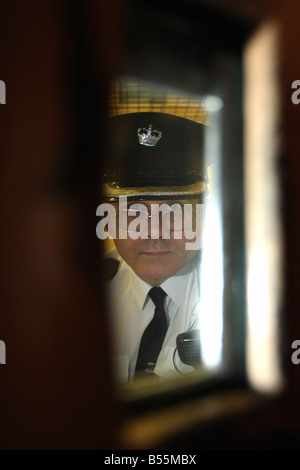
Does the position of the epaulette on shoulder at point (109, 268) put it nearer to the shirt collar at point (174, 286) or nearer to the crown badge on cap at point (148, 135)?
the shirt collar at point (174, 286)

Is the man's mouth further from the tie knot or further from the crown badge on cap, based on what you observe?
the crown badge on cap

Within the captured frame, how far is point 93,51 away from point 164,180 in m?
0.26

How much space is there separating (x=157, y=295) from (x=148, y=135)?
0.31 m

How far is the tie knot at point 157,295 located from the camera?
2.76 ft

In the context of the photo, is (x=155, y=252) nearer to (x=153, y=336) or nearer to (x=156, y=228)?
(x=156, y=228)

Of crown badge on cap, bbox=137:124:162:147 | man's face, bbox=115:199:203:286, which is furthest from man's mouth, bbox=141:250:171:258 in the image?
crown badge on cap, bbox=137:124:162:147

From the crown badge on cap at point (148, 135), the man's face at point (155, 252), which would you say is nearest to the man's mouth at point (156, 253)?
the man's face at point (155, 252)

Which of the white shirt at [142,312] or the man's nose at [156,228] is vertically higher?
the man's nose at [156,228]

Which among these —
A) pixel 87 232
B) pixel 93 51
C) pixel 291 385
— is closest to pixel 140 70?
pixel 93 51

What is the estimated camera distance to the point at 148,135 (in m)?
0.82

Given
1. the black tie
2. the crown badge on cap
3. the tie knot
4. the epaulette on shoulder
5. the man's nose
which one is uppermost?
the crown badge on cap

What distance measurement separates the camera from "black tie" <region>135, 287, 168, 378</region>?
0.82 meters

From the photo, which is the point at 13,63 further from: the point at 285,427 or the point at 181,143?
the point at 285,427

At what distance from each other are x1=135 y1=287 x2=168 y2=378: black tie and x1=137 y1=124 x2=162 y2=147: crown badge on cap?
0.28m
